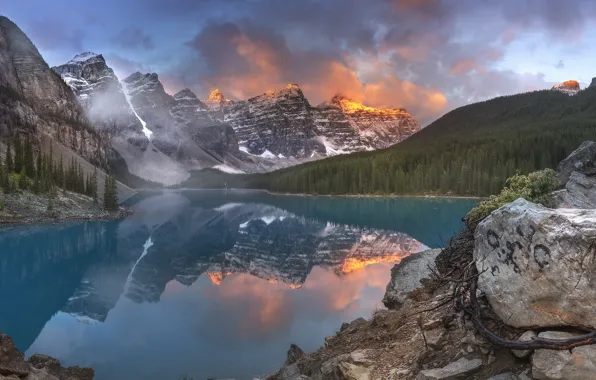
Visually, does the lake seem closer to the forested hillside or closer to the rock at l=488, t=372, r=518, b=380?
the rock at l=488, t=372, r=518, b=380

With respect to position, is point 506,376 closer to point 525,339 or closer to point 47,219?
point 525,339

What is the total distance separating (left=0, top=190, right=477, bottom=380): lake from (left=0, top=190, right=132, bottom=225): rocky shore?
9720 mm

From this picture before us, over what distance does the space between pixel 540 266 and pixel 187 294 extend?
2949cm

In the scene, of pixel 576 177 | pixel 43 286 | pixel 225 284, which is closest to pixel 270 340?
pixel 225 284

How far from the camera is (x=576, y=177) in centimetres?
2484

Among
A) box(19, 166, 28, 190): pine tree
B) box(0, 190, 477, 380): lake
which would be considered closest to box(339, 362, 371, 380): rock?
box(0, 190, 477, 380): lake

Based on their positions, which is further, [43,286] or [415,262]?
[43,286]

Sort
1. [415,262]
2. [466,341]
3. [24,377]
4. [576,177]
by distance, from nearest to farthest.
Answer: [466,341]
[24,377]
[576,177]
[415,262]

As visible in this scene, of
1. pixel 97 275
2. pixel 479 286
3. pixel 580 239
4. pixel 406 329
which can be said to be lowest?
pixel 97 275

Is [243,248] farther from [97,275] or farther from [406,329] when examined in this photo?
[406,329]

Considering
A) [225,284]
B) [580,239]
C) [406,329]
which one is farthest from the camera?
[225,284]

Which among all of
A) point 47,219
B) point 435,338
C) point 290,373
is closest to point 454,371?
point 435,338

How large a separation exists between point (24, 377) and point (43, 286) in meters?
28.4

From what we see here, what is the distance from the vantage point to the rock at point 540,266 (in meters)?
7.24
